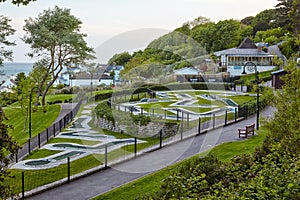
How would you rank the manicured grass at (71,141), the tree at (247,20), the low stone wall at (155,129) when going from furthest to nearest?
the tree at (247,20) → the low stone wall at (155,129) → the manicured grass at (71,141)

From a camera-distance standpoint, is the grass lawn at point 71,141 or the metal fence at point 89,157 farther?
the grass lawn at point 71,141

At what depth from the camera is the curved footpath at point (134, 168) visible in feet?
38.7

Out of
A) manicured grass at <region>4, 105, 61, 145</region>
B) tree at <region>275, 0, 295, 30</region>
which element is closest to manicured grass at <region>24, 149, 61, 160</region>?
manicured grass at <region>4, 105, 61, 145</region>

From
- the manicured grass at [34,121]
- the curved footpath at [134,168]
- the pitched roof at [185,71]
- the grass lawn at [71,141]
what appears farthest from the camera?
the pitched roof at [185,71]

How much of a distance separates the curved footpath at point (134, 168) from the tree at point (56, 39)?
73.7 feet

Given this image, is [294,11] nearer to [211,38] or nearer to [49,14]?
[211,38]

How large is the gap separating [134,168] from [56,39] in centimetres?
2574

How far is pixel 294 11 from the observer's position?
5947cm

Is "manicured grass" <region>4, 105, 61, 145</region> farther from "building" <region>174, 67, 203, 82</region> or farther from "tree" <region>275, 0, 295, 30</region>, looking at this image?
"tree" <region>275, 0, 295, 30</region>

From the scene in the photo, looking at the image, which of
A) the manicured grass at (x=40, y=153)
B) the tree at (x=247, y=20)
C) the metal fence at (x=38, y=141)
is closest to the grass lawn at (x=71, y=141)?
the metal fence at (x=38, y=141)

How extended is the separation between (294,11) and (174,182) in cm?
5993

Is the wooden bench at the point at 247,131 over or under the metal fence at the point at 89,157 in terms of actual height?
over

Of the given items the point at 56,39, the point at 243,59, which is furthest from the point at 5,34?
the point at 243,59

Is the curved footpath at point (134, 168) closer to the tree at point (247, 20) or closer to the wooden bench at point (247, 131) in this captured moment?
the wooden bench at point (247, 131)
